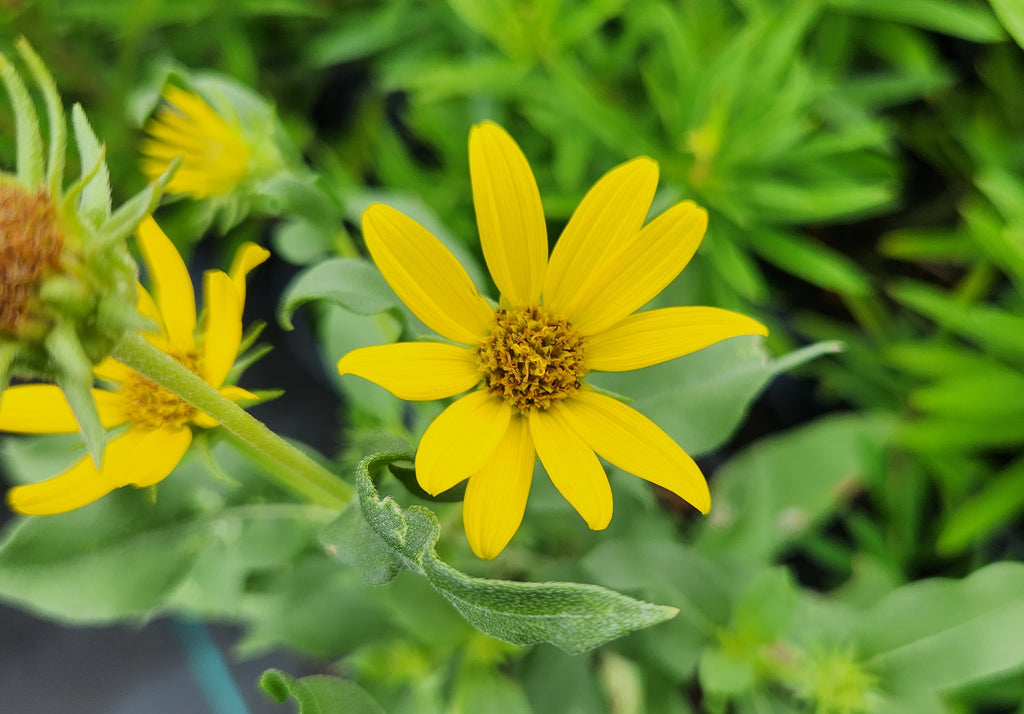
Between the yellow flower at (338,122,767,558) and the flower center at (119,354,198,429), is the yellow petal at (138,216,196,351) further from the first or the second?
the yellow flower at (338,122,767,558)

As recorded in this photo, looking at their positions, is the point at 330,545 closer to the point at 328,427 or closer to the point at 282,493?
the point at 282,493

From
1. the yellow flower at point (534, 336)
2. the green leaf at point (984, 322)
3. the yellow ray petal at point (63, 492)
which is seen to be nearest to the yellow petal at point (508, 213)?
the yellow flower at point (534, 336)

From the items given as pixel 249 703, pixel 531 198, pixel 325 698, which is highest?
pixel 531 198

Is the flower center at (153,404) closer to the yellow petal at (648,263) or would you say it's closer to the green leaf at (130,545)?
the green leaf at (130,545)

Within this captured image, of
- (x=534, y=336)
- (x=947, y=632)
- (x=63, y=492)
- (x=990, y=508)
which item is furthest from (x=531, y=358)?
(x=990, y=508)

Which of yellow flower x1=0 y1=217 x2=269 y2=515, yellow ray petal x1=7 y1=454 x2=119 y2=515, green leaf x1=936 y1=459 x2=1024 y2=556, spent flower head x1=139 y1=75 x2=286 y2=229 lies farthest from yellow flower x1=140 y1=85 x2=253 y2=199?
green leaf x1=936 y1=459 x2=1024 y2=556

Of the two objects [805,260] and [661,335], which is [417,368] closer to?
[661,335]

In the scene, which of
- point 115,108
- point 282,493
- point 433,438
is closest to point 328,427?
point 115,108
